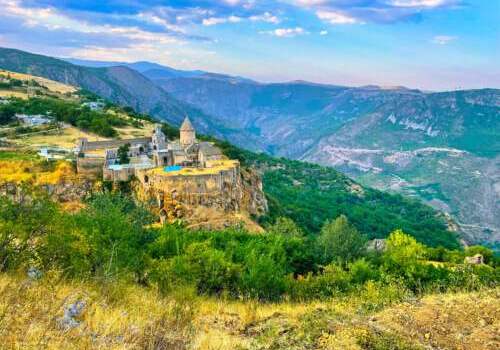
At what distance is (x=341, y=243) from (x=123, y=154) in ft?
76.8

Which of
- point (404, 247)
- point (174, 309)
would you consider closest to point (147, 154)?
point (404, 247)

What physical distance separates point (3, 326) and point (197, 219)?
106 feet

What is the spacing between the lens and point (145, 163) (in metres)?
41.8

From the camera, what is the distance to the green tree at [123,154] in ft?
139

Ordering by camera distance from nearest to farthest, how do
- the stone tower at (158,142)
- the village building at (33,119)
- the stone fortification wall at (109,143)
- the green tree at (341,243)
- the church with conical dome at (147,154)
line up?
the green tree at (341,243)
the church with conical dome at (147,154)
the stone fortification wall at (109,143)
the stone tower at (158,142)
the village building at (33,119)

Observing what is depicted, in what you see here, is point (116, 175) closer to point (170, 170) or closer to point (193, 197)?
point (170, 170)

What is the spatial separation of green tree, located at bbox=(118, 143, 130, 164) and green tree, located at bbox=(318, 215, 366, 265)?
20830mm

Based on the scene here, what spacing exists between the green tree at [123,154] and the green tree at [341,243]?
20830 mm

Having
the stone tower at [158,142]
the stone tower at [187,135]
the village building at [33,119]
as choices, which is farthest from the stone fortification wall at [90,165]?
the village building at [33,119]

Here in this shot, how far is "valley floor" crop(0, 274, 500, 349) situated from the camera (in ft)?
17.6

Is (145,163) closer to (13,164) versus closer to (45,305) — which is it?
(13,164)

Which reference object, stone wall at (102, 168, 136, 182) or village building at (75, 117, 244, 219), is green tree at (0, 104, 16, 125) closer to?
village building at (75, 117, 244, 219)

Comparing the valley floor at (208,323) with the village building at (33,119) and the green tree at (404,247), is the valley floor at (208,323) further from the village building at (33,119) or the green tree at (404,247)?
the village building at (33,119)

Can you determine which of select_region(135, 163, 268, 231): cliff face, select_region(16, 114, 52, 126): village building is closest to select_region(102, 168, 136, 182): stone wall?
select_region(135, 163, 268, 231): cliff face
